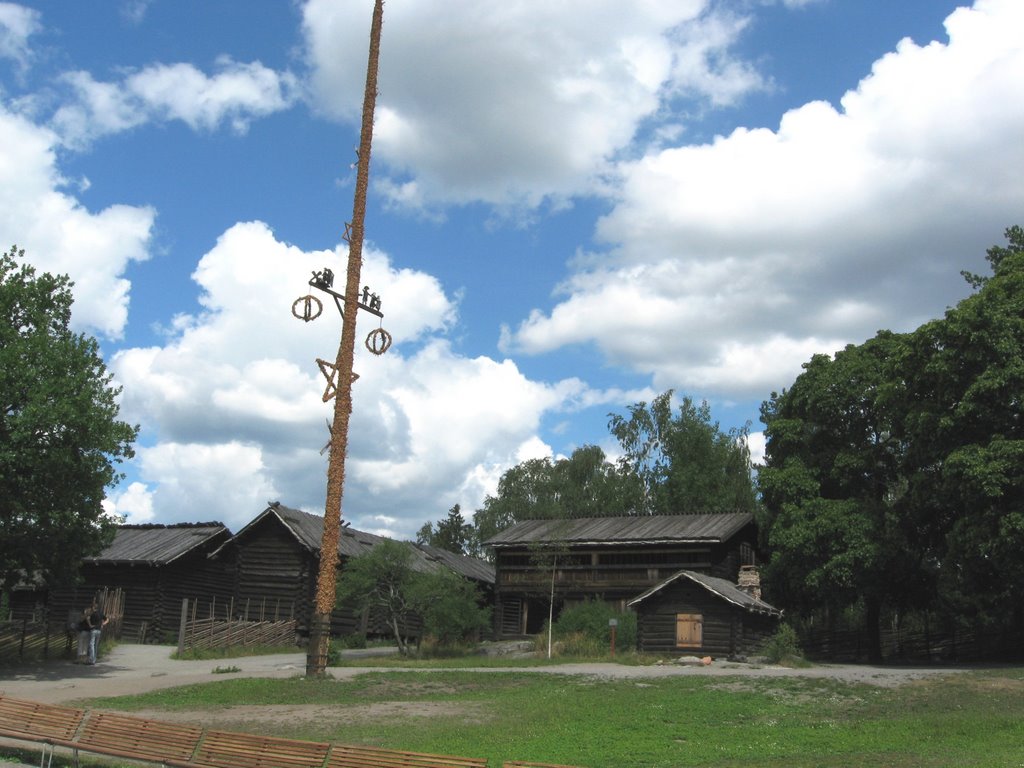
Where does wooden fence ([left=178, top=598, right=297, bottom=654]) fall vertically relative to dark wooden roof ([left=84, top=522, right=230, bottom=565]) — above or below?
below

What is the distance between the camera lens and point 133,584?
4216 cm

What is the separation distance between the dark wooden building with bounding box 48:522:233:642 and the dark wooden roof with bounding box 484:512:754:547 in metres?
13.1

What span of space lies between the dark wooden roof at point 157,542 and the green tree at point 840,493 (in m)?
24.7

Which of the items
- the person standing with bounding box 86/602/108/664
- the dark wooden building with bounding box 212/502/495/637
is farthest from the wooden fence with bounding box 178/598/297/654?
the person standing with bounding box 86/602/108/664

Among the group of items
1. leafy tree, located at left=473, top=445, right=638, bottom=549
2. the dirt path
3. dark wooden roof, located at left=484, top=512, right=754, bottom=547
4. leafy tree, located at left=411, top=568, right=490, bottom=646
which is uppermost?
leafy tree, located at left=473, top=445, right=638, bottom=549

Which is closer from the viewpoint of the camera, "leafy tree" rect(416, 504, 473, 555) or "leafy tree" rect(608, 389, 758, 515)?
"leafy tree" rect(608, 389, 758, 515)

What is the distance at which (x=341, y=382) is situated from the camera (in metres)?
27.8

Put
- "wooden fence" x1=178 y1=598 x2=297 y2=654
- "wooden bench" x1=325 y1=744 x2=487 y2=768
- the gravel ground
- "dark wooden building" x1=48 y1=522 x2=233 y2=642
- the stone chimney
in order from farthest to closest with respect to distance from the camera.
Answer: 1. the stone chimney
2. "dark wooden building" x1=48 y1=522 x2=233 y2=642
3. "wooden fence" x1=178 y1=598 x2=297 y2=654
4. the gravel ground
5. "wooden bench" x1=325 y1=744 x2=487 y2=768

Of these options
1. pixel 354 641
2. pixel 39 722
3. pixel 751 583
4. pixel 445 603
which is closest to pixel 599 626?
pixel 445 603

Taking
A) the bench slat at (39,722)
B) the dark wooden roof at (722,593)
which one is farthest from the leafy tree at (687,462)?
the bench slat at (39,722)

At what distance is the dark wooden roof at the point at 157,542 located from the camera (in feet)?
136

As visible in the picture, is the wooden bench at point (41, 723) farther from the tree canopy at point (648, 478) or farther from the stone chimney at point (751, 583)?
the tree canopy at point (648, 478)

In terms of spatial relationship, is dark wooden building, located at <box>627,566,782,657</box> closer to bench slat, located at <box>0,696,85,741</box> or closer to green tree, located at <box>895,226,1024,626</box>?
green tree, located at <box>895,226,1024,626</box>

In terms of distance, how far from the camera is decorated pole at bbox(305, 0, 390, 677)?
26.7 metres
